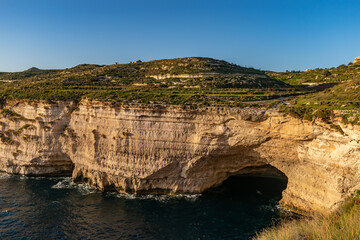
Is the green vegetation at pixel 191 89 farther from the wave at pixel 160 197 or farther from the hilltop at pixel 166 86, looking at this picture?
the wave at pixel 160 197

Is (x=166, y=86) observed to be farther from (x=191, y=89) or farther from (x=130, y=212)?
(x=130, y=212)

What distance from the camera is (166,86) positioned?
115 feet

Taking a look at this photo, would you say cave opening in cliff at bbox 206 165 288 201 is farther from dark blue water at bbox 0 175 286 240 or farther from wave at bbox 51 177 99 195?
wave at bbox 51 177 99 195

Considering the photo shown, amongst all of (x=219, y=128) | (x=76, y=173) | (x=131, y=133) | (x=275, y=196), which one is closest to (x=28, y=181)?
(x=76, y=173)

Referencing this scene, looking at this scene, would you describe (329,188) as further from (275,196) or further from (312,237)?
(312,237)

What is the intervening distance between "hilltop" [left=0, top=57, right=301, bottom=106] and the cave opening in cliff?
8722 millimetres

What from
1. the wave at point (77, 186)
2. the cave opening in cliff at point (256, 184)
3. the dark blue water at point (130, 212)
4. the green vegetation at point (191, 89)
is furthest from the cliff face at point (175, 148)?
the dark blue water at point (130, 212)

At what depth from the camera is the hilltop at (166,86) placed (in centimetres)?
2812

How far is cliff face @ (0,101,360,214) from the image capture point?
19.5m

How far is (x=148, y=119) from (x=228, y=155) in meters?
8.99

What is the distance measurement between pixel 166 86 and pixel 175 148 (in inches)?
522


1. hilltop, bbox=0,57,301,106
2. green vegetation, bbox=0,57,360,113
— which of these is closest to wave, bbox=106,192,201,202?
green vegetation, bbox=0,57,360,113

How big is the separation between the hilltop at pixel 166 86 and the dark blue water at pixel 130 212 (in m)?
9.95

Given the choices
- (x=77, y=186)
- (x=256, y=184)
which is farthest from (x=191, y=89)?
(x=77, y=186)
